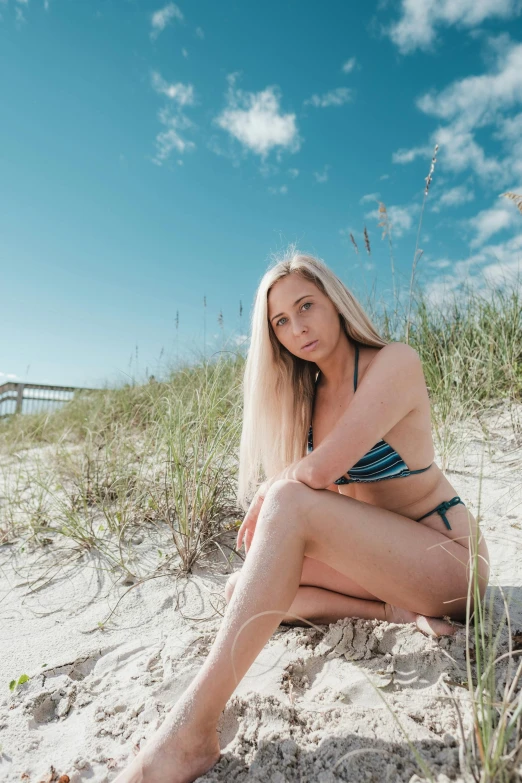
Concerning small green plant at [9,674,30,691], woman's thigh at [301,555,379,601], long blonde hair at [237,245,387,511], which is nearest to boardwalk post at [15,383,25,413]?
small green plant at [9,674,30,691]

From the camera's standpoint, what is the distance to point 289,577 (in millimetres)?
1426

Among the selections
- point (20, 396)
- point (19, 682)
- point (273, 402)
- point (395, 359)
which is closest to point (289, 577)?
point (395, 359)

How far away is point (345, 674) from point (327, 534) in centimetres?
48

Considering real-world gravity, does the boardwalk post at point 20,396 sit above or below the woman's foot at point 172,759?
above

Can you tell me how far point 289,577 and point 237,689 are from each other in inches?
20.8

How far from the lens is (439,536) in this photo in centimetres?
170

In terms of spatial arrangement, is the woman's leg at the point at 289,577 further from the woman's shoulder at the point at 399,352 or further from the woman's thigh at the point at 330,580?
the woman's shoulder at the point at 399,352

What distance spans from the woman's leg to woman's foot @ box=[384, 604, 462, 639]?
33 millimetres

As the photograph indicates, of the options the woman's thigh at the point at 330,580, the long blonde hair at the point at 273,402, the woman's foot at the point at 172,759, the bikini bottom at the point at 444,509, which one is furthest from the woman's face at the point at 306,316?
the woman's foot at the point at 172,759

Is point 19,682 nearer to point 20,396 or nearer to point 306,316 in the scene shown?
point 306,316

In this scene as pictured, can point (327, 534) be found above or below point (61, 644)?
above

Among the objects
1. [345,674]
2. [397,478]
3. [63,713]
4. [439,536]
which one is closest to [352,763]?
[345,674]

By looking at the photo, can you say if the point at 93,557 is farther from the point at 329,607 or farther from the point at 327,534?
the point at 327,534

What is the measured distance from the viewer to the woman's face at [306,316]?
6.26ft
